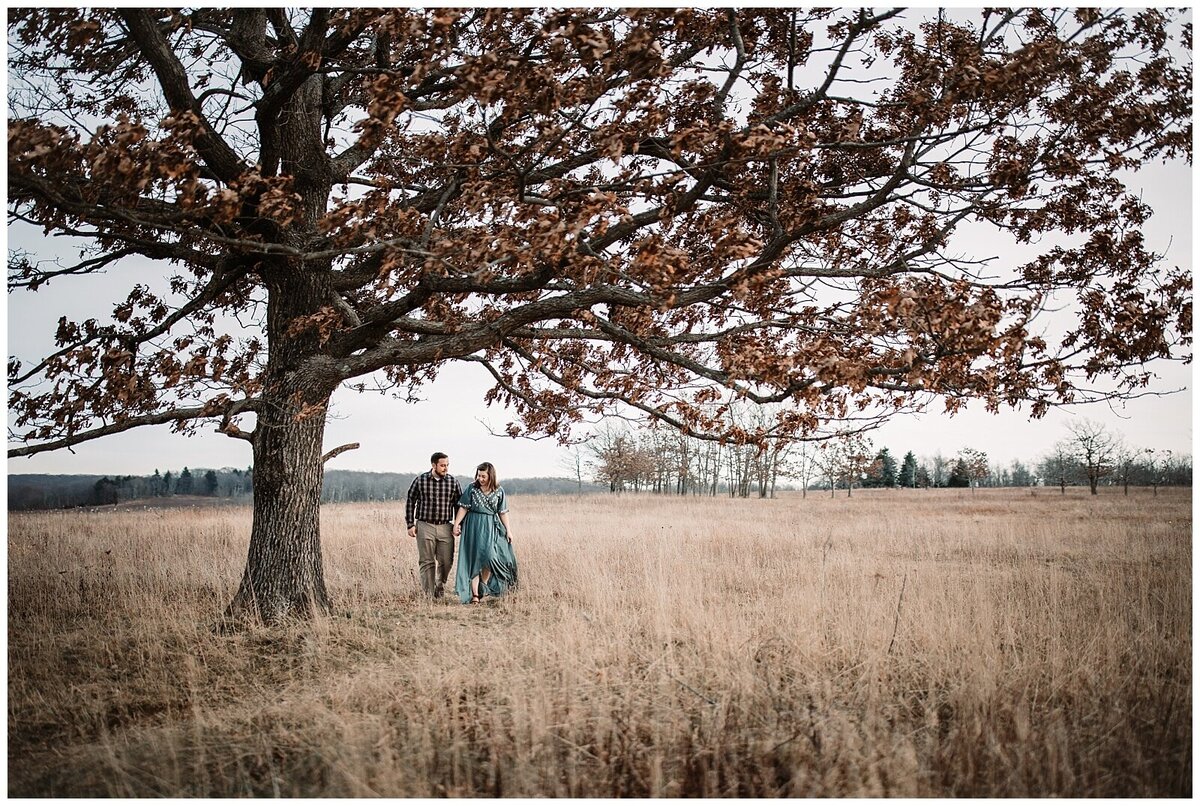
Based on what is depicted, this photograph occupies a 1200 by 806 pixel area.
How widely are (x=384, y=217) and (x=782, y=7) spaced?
4447mm

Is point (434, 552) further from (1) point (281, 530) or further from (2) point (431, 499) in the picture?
(1) point (281, 530)

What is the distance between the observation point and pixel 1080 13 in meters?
6.25

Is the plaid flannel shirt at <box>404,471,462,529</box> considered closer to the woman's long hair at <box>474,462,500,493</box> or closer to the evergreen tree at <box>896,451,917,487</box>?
the woman's long hair at <box>474,462,500,493</box>

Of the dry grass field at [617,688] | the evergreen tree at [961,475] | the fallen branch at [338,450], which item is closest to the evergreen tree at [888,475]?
the evergreen tree at [961,475]

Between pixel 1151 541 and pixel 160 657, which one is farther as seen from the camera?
pixel 1151 541

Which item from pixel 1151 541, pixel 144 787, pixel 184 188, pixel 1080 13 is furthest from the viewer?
pixel 1151 541

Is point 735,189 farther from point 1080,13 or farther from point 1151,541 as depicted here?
point 1151,541

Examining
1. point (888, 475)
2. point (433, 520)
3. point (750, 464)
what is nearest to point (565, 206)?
point (433, 520)

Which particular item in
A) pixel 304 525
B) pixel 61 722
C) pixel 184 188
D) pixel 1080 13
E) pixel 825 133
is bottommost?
pixel 61 722

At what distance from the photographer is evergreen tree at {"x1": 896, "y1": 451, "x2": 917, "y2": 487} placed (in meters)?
85.8

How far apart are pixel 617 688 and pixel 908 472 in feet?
297

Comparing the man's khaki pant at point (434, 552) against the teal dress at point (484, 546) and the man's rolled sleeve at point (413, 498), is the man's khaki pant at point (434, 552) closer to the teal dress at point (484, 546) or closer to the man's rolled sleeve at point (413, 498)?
the man's rolled sleeve at point (413, 498)


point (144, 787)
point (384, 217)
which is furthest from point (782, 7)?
point (144, 787)

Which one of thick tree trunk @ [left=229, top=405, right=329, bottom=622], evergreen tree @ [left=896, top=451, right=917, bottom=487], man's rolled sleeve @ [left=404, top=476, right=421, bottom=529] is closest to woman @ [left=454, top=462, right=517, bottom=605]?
man's rolled sleeve @ [left=404, top=476, right=421, bottom=529]
